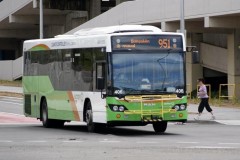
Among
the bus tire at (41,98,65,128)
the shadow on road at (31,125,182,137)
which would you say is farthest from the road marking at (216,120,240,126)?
the bus tire at (41,98,65,128)

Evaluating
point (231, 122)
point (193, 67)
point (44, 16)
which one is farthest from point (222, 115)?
point (44, 16)

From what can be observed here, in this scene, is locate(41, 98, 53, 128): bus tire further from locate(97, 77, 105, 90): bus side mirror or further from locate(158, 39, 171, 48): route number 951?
locate(158, 39, 171, 48): route number 951

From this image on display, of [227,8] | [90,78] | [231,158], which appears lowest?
[231,158]

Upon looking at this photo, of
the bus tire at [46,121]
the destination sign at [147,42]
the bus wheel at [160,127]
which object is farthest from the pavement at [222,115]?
the destination sign at [147,42]

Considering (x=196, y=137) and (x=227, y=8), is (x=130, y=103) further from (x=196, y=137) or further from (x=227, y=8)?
(x=227, y=8)

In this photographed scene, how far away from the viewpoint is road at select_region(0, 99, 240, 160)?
16406mm

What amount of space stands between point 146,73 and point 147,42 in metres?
0.95

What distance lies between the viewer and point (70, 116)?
83.0 ft

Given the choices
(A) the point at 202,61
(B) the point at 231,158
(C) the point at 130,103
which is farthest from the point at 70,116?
(A) the point at 202,61

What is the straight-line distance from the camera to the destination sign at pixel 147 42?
22906 mm

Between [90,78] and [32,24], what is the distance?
4387 cm

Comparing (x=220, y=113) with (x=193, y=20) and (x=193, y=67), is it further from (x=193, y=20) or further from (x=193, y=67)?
(x=193, y=67)

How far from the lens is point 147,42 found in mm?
23094

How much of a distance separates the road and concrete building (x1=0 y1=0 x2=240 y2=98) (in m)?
13.5
